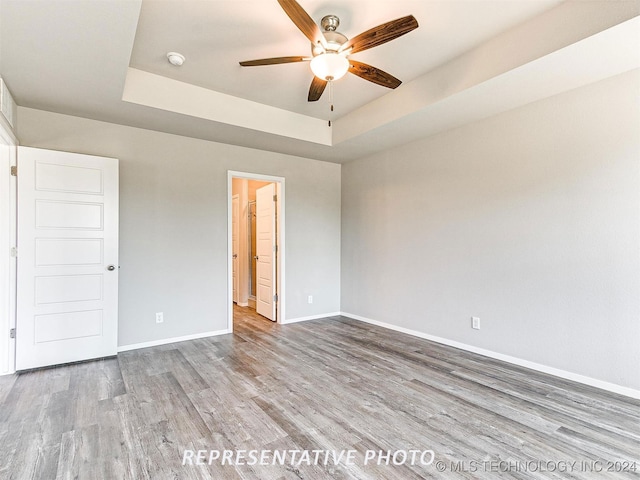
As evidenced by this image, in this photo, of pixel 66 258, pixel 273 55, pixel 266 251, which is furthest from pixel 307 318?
pixel 273 55

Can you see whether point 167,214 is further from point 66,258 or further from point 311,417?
point 311,417

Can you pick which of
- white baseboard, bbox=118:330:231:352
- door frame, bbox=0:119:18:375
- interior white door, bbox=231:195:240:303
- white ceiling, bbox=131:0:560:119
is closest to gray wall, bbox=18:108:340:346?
white baseboard, bbox=118:330:231:352

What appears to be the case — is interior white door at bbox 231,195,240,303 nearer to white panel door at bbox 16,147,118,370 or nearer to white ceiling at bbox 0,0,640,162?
white ceiling at bbox 0,0,640,162

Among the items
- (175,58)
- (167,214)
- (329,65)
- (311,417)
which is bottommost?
(311,417)

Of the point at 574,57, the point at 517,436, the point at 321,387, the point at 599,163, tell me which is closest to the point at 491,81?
the point at 574,57

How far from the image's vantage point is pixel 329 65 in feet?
7.29

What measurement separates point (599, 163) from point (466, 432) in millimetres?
2431

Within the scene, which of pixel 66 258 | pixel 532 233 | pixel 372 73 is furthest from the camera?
pixel 66 258

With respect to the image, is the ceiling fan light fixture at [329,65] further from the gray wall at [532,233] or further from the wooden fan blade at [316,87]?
the gray wall at [532,233]

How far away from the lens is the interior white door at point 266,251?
16.2ft

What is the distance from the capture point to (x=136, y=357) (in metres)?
3.40

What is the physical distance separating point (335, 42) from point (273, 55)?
2.48ft

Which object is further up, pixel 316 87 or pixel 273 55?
pixel 273 55

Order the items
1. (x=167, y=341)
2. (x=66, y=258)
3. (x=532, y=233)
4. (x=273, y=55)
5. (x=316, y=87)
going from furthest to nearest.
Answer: (x=167, y=341)
(x=66, y=258)
(x=532, y=233)
(x=273, y=55)
(x=316, y=87)
